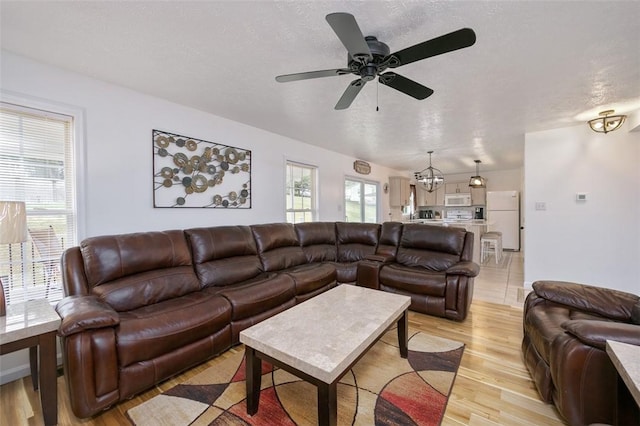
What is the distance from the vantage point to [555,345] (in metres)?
1.50

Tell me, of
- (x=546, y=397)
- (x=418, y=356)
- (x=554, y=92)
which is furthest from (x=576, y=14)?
(x=418, y=356)

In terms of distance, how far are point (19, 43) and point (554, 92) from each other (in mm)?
4530

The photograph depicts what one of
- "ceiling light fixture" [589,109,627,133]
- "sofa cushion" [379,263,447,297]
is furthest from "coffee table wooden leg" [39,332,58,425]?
"ceiling light fixture" [589,109,627,133]

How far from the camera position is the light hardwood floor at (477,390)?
62.0 inches

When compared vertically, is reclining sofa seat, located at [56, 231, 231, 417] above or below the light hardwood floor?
above

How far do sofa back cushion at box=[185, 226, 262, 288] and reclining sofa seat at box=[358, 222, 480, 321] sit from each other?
1487mm

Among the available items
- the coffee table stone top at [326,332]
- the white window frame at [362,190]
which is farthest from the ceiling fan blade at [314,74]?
the white window frame at [362,190]

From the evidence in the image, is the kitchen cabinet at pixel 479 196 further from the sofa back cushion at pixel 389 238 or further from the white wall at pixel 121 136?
the white wall at pixel 121 136

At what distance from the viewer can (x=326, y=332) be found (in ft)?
5.46

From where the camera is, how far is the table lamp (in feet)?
5.16

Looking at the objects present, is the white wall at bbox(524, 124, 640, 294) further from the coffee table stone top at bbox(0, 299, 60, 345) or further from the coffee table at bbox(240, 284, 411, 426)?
the coffee table stone top at bbox(0, 299, 60, 345)

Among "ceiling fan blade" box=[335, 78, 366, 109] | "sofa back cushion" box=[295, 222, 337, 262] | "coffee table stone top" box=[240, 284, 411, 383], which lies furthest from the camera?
"sofa back cushion" box=[295, 222, 337, 262]

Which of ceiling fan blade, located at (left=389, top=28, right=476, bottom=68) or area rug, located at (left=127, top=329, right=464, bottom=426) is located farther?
area rug, located at (left=127, top=329, right=464, bottom=426)

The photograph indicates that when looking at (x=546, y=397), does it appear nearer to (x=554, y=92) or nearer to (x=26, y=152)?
(x=554, y=92)
